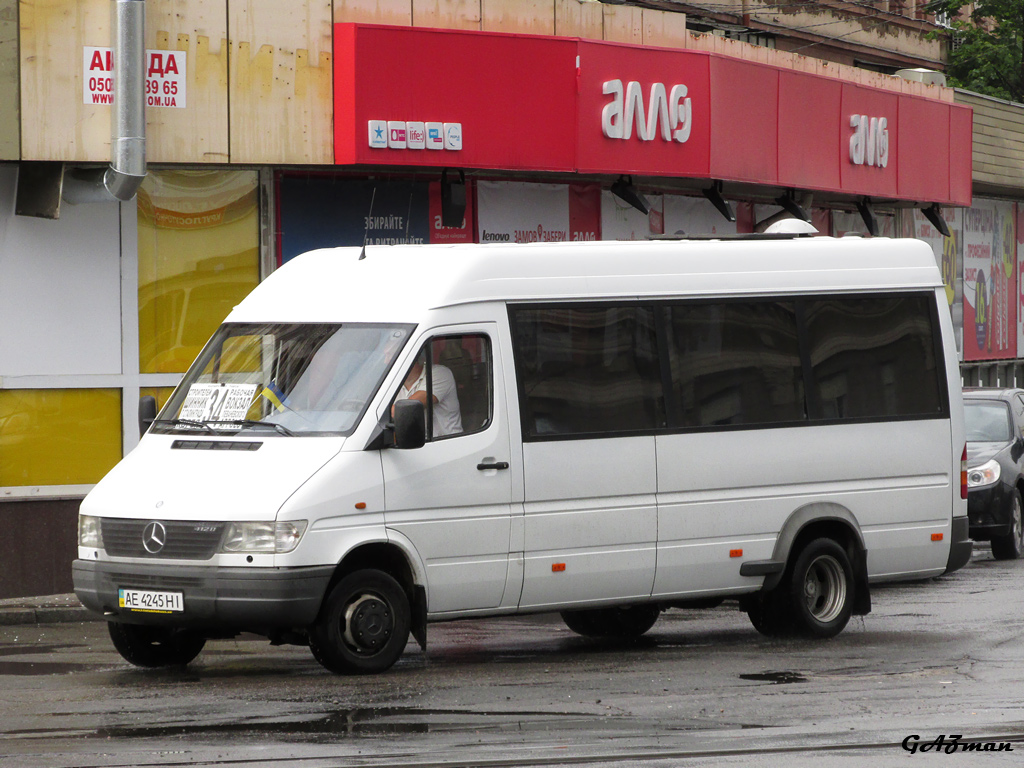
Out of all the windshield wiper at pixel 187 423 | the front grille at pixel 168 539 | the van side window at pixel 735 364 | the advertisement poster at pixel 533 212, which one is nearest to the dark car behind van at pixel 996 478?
the advertisement poster at pixel 533 212

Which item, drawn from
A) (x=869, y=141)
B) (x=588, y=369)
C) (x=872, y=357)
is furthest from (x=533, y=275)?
(x=869, y=141)

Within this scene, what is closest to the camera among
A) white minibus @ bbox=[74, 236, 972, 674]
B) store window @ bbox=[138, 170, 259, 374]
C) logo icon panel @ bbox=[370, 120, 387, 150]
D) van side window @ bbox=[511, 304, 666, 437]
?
white minibus @ bbox=[74, 236, 972, 674]

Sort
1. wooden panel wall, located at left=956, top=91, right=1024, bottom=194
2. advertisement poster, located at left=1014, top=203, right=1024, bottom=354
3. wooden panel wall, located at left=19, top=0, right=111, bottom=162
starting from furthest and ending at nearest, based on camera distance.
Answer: advertisement poster, located at left=1014, top=203, right=1024, bottom=354
wooden panel wall, located at left=956, top=91, right=1024, bottom=194
wooden panel wall, located at left=19, top=0, right=111, bottom=162

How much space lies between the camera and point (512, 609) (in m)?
10.8

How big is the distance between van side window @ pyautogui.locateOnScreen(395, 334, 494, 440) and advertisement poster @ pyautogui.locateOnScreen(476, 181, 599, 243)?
812cm

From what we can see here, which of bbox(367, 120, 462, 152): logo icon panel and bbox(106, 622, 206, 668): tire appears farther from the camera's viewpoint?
bbox(367, 120, 462, 152): logo icon panel

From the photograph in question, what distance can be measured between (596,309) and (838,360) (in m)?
2.04

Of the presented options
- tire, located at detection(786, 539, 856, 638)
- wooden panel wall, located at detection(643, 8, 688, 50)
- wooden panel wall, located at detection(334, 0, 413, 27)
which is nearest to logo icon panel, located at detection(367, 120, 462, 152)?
wooden panel wall, located at detection(334, 0, 413, 27)

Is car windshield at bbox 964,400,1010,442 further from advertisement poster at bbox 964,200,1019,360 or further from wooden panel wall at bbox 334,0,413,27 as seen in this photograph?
advertisement poster at bbox 964,200,1019,360

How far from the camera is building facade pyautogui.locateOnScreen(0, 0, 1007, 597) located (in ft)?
50.6

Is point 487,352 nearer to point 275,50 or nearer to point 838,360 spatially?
point 838,360

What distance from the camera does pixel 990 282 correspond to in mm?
32562

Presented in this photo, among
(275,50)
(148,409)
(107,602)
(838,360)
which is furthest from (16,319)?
(838,360)

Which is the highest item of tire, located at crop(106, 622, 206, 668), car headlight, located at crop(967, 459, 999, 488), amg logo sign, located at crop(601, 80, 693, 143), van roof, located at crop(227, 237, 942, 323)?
amg logo sign, located at crop(601, 80, 693, 143)
